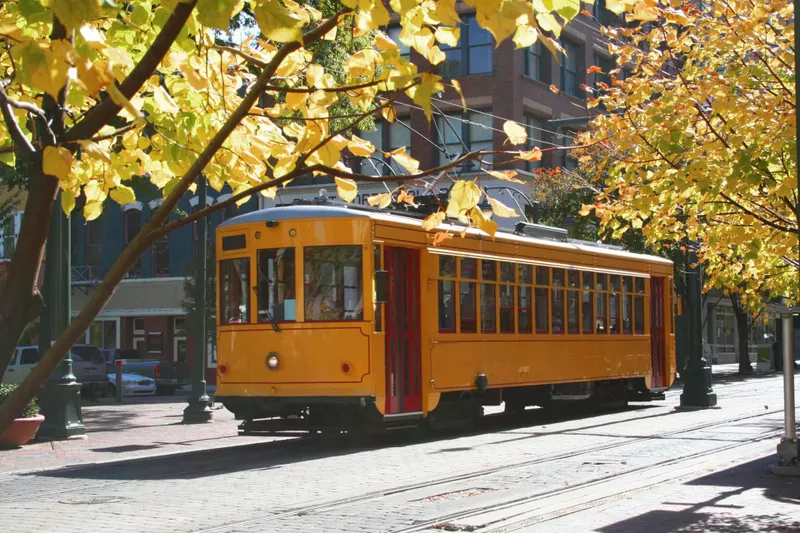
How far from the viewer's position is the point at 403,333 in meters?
15.6

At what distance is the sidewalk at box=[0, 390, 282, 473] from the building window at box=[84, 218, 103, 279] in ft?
65.1

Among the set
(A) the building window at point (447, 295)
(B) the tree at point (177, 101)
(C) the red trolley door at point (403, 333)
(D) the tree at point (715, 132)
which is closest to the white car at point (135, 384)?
(A) the building window at point (447, 295)

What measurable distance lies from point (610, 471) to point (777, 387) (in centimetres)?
2287

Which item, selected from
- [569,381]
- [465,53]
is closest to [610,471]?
[569,381]

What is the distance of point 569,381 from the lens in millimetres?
19734

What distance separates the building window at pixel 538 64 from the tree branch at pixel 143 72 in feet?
123

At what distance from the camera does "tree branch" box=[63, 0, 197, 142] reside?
3.60 meters

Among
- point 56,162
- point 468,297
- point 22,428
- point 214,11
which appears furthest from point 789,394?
point 22,428

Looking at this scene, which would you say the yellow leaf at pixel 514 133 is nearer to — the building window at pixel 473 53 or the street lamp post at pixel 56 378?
the street lamp post at pixel 56 378

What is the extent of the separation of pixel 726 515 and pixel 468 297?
Result: 805 centimetres

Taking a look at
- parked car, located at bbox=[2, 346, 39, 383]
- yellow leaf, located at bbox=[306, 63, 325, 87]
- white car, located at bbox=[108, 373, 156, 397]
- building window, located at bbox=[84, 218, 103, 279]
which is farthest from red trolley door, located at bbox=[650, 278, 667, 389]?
building window, located at bbox=[84, 218, 103, 279]

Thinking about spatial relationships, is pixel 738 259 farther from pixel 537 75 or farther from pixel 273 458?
pixel 537 75

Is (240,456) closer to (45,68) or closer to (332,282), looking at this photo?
(332,282)

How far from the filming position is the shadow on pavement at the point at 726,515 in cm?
861
